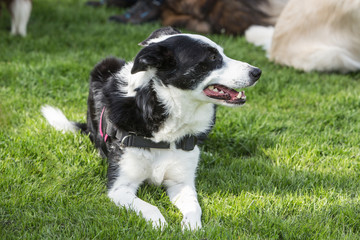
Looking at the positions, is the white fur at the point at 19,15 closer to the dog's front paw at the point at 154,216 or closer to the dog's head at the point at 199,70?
the dog's head at the point at 199,70

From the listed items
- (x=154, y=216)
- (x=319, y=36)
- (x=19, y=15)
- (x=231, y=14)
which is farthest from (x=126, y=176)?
(x=231, y=14)

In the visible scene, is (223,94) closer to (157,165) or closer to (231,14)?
(157,165)

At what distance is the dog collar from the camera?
2676 mm

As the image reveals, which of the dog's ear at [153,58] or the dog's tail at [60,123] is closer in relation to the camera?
the dog's ear at [153,58]

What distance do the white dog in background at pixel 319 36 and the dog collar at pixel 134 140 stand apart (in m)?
2.98

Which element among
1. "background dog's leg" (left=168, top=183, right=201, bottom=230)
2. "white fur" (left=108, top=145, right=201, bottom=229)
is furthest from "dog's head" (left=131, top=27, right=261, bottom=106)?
"background dog's leg" (left=168, top=183, right=201, bottom=230)

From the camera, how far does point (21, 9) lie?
6.00 meters

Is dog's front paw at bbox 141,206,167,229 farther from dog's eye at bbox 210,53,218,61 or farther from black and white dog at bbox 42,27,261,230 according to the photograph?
dog's eye at bbox 210,53,218,61

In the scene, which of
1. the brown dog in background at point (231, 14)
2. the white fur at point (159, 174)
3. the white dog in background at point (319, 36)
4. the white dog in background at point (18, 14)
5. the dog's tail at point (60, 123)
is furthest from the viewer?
the brown dog in background at point (231, 14)

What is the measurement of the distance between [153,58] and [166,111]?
0.32 m

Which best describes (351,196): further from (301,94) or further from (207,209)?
(301,94)

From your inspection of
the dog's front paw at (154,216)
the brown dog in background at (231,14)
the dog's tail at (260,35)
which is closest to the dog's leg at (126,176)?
the dog's front paw at (154,216)

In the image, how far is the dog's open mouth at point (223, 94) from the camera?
257cm

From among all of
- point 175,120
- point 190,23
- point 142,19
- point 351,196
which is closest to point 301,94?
point 351,196
